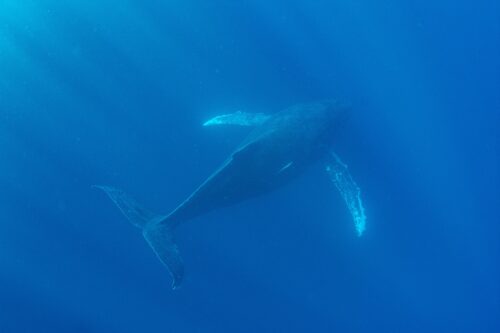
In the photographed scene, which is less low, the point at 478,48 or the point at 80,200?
the point at 478,48

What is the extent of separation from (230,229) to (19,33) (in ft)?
33.3

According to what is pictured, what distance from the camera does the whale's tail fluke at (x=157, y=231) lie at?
39.6ft

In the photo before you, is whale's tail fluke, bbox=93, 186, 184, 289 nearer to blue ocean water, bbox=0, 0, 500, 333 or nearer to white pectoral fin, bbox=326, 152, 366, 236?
blue ocean water, bbox=0, 0, 500, 333

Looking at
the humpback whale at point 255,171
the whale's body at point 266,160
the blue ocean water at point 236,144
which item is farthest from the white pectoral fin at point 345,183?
the blue ocean water at point 236,144

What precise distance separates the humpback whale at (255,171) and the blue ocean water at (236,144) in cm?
242

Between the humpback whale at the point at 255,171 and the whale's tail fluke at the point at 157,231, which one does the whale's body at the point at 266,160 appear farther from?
the whale's tail fluke at the point at 157,231

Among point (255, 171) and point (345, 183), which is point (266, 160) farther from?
point (345, 183)

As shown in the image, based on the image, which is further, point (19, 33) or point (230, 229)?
point (19, 33)

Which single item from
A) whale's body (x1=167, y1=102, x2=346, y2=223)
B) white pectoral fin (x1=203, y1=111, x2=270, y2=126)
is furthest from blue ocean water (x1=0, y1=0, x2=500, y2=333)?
whale's body (x1=167, y1=102, x2=346, y2=223)

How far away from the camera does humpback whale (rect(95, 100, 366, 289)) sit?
1232cm

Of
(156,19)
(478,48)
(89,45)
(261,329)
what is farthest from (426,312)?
(89,45)

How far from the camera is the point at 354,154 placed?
16219 millimetres

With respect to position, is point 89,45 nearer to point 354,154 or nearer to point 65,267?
point 65,267

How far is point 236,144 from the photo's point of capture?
16.2m
